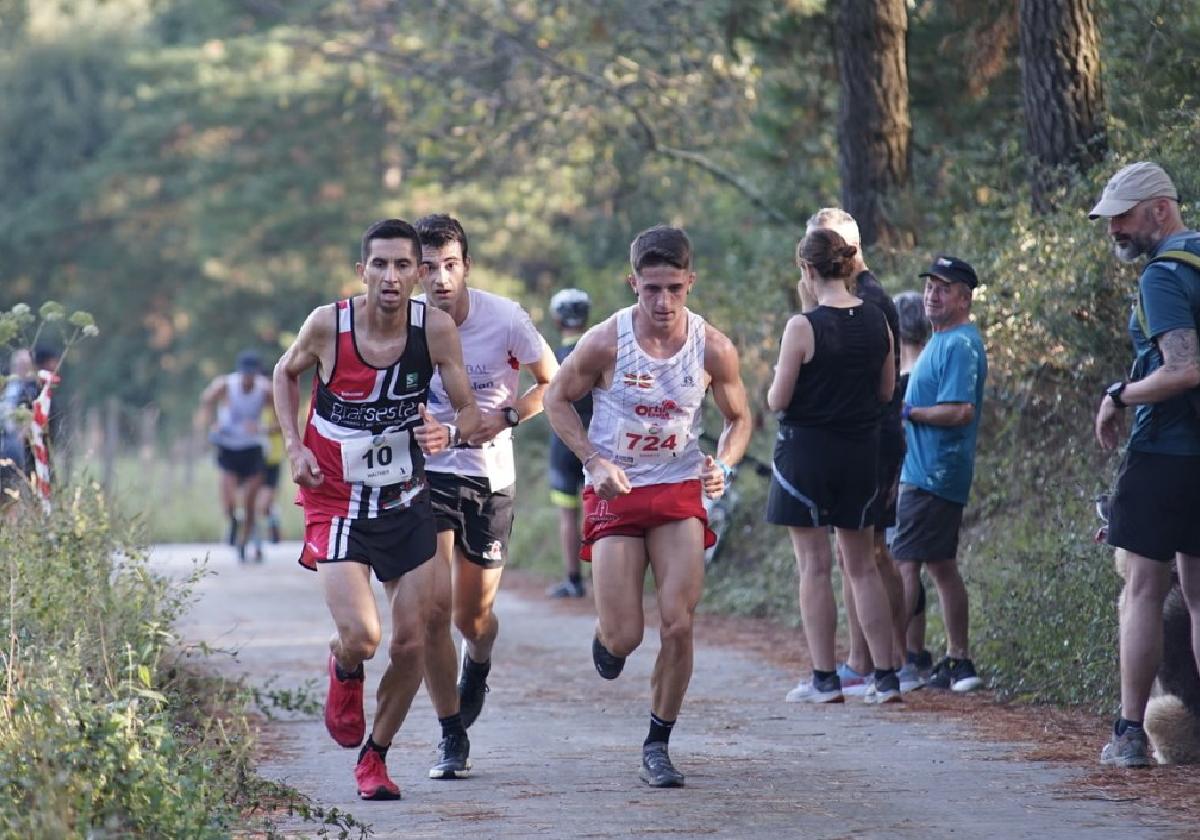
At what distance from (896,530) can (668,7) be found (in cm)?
1139

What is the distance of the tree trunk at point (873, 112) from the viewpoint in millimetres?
14594

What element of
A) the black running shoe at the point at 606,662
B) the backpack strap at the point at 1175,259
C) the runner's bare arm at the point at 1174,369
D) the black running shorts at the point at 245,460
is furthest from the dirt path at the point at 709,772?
the black running shorts at the point at 245,460

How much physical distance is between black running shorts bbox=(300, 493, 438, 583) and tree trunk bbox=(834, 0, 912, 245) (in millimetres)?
7761

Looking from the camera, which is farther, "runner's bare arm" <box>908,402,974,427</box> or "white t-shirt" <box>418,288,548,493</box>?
"runner's bare arm" <box>908,402,974,427</box>

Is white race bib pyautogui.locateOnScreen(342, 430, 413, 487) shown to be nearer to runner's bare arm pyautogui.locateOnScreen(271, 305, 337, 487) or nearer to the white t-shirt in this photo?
runner's bare arm pyautogui.locateOnScreen(271, 305, 337, 487)

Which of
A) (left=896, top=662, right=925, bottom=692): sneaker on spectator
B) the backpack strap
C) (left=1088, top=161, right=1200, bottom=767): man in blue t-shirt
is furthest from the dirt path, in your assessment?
the backpack strap

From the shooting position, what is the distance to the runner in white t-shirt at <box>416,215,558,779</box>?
26.9ft

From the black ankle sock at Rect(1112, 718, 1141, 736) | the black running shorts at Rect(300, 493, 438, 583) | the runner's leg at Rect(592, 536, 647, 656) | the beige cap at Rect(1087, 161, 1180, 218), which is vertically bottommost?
the black ankle sock at Rect(1112, 718, 1141, 736)

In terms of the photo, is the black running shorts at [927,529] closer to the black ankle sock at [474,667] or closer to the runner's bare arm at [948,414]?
the runner's bare arm at [948,414]

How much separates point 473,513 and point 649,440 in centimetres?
93

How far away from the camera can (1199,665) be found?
7605 millimetres

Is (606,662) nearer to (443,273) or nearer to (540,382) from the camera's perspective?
(540,382)

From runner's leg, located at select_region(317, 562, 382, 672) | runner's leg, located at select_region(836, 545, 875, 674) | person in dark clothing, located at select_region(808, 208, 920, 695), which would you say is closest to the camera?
runner's leg, located at select_region(317, 562, 382, 672)

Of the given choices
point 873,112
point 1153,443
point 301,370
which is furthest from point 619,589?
point 873,112
